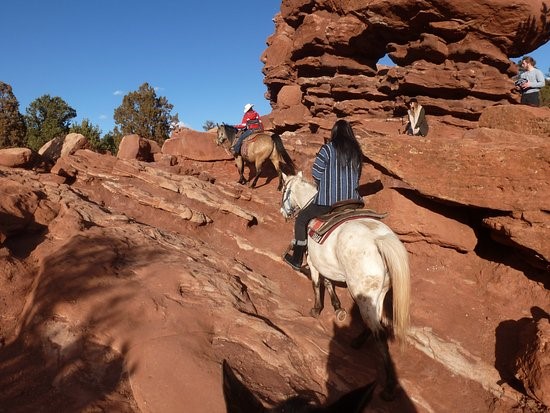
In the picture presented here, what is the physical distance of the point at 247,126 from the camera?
595 inches

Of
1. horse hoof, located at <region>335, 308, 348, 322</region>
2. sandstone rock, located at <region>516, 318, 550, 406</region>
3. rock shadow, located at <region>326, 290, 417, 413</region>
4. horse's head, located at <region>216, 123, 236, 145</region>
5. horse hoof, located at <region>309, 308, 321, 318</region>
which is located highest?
horse's head, located at <region>216, 123, 236, 145</region>

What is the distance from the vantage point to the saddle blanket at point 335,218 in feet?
16.0

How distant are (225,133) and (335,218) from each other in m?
11.7

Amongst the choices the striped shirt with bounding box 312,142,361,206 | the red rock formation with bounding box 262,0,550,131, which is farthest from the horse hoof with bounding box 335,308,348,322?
the red rock formation with bounding box 262,0,550,131

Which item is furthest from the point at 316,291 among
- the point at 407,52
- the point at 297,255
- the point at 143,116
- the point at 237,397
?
the point at 143,116

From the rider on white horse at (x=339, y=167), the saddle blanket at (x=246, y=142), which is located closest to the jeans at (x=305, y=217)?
the rider on white horse at (x=339, y=167)

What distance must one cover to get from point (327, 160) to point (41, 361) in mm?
4546

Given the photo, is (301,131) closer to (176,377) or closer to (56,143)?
(56,143)

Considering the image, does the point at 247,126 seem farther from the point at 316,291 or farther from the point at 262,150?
the point at 316,291

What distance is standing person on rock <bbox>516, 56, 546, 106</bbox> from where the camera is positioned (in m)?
10.0

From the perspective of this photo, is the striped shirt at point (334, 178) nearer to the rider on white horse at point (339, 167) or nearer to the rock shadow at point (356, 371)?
the rider on white horse at point (339, 167)

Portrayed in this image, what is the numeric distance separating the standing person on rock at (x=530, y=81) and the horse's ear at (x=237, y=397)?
40.6ft

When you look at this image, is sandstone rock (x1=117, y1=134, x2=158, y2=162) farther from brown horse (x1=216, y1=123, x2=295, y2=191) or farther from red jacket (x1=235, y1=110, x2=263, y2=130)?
brown horse (x1=216, y1=123, x2=295, y2=191)


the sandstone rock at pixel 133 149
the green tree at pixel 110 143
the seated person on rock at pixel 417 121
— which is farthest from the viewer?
the green tree at pixel 110 143
